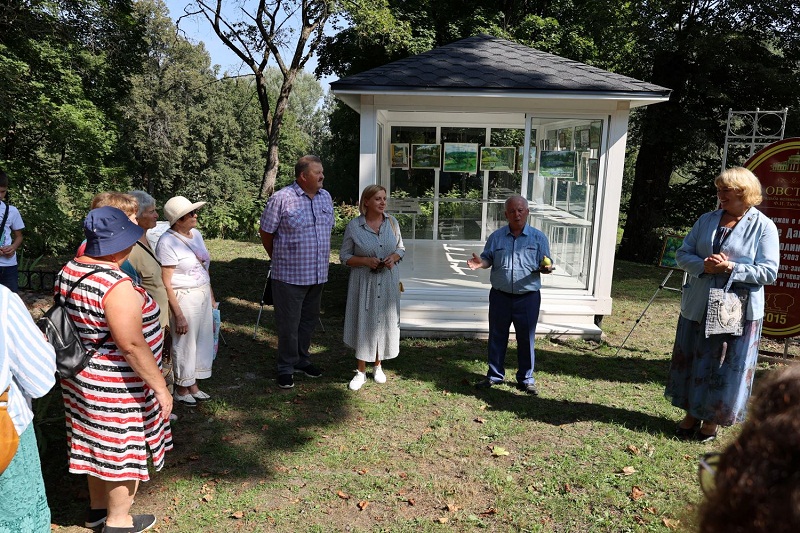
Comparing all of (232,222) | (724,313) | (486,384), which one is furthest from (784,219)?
(232,222)

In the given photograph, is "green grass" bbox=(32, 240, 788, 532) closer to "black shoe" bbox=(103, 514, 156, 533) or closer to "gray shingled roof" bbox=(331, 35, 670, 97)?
"black shoe" bbox=(103, 514, 156, 533)

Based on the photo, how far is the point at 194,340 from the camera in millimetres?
4914

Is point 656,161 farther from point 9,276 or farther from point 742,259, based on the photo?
point 9,276

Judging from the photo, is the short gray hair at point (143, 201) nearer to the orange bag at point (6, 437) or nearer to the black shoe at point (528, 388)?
the orange bag at point (6, 437)

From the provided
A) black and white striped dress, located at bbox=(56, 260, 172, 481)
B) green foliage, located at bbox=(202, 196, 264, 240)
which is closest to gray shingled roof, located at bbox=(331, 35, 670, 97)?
black and white striped dress, located at bbox=(56, 260, 172, 481)

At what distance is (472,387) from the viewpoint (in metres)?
5.72

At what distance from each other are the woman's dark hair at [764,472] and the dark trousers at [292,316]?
4.70 metres

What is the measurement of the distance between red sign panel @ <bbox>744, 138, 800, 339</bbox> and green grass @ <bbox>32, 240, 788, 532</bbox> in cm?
134

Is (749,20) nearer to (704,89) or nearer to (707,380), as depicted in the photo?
(704,89)

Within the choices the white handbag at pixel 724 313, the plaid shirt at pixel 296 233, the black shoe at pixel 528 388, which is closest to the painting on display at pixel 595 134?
the black shoe at pixel 528 388

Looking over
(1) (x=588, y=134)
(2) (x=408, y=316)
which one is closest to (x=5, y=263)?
(2) (x=408, y=316)

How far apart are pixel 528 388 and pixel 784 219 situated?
367cm

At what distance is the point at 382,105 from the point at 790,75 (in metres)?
11.3

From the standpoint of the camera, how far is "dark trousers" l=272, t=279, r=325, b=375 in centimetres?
543
